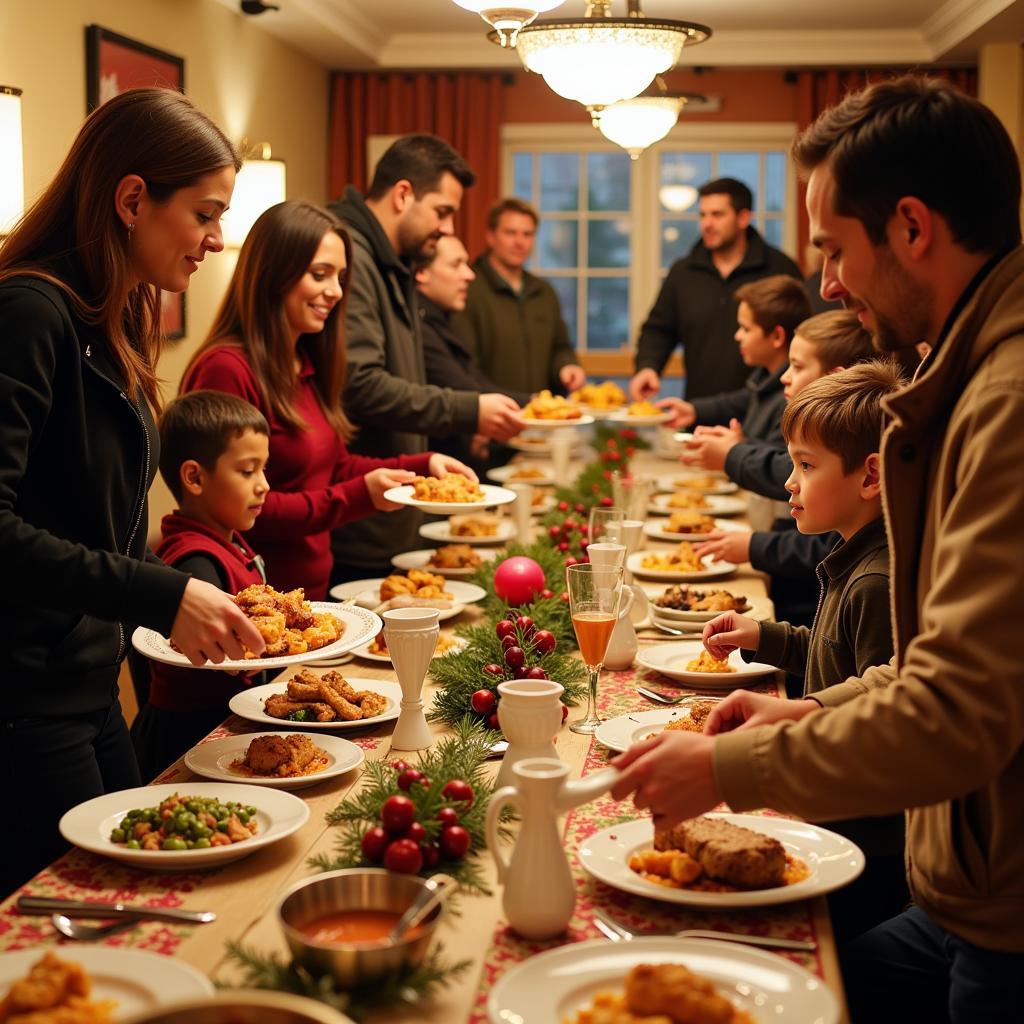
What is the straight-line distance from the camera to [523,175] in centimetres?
874

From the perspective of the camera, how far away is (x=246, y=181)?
5.25 metres

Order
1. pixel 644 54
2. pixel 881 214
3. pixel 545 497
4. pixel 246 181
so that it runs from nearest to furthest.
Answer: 1. pixel 881 214
2. pixel 644 54
3. pixel 545 497
4. pixel 246 181

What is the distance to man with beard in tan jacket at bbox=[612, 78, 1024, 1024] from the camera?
114 cm

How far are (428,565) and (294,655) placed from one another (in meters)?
1.41

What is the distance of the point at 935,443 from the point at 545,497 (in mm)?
3158

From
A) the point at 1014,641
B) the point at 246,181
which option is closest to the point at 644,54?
the point at 1014,641

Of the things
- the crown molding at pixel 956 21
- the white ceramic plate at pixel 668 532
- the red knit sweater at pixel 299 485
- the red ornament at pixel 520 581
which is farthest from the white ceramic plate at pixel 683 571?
the crown molding at pixel 956 21

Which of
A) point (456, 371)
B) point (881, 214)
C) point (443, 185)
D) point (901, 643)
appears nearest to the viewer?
point (881, 214)

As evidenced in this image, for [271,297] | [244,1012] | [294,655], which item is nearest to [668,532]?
[271,297]

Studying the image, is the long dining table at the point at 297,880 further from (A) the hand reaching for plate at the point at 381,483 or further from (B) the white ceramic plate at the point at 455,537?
(B) the white ceramic plate at the point at 455,537

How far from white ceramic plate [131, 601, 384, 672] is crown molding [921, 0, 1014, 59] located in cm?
572

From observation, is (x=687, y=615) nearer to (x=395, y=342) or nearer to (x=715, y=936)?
(x=715, y=936)

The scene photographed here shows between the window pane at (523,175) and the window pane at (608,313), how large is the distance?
2.59 feet

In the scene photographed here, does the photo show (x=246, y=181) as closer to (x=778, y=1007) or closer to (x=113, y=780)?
(x=113, y=780)
